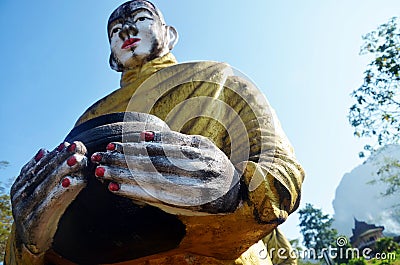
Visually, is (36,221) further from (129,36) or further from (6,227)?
(6,227)

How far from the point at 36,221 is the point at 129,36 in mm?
1521

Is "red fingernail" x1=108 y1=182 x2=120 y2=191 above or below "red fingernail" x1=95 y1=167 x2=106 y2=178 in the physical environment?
below

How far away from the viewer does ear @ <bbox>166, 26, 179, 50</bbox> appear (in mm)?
3041

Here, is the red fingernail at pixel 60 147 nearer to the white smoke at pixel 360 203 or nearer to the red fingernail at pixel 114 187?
the red fingernail at pixel 114 187

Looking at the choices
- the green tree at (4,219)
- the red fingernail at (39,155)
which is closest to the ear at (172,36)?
the red fingernail at (39,155)

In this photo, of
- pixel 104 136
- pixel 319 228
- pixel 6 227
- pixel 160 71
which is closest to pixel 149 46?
pixel 160 71

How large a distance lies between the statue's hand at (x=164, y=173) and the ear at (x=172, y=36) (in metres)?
1.68

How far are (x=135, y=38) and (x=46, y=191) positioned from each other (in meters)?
1.46

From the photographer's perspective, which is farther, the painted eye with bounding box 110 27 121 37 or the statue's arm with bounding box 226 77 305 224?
the painted eye with bounding box 110 27 121 37

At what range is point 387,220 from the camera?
244 feet

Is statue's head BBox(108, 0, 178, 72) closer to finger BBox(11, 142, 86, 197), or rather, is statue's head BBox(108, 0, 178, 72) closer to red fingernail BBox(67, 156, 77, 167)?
finger BBox(11, 142, 86, 197)

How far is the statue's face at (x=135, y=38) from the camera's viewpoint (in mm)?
2678

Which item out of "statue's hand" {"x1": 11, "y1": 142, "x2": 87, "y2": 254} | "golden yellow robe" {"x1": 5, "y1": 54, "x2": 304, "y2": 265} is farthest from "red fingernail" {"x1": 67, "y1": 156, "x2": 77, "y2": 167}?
"golden yellow robe" {"x1": 5, "y1": 54, "x2": 304, "y2": 265}

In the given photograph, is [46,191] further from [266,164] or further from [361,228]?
[361,228]
